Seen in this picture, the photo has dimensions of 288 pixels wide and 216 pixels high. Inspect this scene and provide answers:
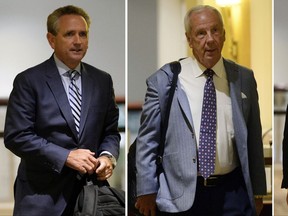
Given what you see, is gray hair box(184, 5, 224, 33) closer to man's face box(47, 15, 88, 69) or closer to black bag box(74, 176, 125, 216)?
man's face box(47, 15, 88, 69)

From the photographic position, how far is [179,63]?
275 centimetres

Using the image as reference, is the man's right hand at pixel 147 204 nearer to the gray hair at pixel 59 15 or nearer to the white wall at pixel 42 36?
the white wall at pixel 42 36

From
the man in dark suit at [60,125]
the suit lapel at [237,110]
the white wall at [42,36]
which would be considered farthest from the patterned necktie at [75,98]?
the suit lapel at [237,110]

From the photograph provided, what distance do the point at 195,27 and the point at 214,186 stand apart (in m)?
0.87

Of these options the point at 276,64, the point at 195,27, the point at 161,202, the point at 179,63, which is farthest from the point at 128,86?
the point at 276,64

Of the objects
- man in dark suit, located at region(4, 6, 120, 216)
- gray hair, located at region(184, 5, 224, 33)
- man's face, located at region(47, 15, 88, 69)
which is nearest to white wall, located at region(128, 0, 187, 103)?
gray hair, located at region(184, 5, 224, 33)

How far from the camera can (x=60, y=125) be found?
2625 millimetres

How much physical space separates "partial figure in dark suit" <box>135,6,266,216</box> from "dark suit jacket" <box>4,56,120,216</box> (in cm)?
28

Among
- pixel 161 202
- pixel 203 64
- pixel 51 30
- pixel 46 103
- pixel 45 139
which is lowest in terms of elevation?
pixel 161 202

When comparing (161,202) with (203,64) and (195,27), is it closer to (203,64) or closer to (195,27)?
(203,64)

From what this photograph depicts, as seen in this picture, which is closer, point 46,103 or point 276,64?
point 46,103

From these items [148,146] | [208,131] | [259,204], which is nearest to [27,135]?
[148,146]

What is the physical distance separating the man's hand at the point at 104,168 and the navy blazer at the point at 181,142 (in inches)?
6.1

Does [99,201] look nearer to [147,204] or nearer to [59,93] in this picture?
[147,204]
